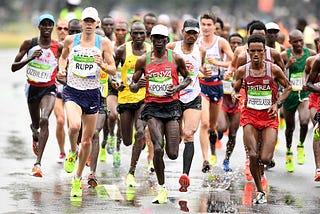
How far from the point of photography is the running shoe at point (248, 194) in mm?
13622

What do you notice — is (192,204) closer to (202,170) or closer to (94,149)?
(94,149)

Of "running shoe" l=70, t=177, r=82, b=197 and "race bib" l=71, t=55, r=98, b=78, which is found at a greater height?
"race bib" l=71, t=55, r=98, b=78

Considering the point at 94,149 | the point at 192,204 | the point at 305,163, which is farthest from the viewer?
the point at 305,163

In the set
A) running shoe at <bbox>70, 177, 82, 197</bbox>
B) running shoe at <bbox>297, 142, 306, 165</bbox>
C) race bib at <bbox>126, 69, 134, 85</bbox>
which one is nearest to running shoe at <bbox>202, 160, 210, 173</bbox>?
race bib at <bbox>126, 69, 134, 85</bbox>

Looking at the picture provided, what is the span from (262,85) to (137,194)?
2.07 m

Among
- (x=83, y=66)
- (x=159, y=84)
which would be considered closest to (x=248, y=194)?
(x=159, y=84)

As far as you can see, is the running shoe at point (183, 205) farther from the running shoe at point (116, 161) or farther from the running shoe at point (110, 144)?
the running shoe at point (110, 144)

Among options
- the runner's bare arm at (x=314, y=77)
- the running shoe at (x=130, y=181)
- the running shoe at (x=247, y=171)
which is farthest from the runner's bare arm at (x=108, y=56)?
the running shoe at (x=247, y=171)

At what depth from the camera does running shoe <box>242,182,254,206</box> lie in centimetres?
1362

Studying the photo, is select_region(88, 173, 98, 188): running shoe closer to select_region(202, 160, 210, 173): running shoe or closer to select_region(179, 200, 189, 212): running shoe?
select_region(179, 200, 189, 212): running shoe

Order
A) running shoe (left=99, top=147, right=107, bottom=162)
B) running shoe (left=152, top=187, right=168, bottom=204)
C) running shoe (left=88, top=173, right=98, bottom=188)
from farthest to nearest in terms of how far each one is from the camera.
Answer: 1. running shoe (left=99, top=147, right=107, bottom=162)
2. running shoe (left=88, top=173, right=98, bottom=188)
3. running shoe (left=152, top=187, right=168, bottom=204)

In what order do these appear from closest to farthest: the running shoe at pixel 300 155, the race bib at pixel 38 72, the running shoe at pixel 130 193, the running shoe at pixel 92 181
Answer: the running shoe at pixel 130 193
the running shoe at pixel 92 181
the race bib at pixel 38 72
the running shoe at pixel 300 155

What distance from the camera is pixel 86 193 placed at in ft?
45.9

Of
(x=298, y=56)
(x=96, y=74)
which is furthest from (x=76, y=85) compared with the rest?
(x=298, y=56)
